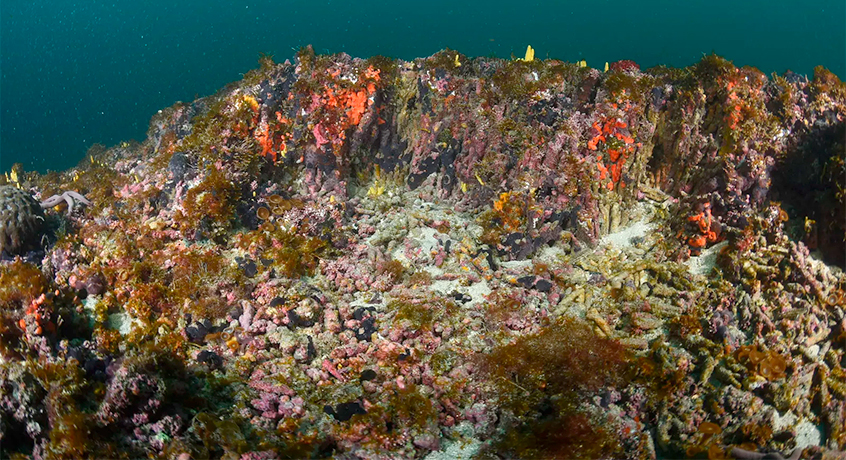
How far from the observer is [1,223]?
8305mm

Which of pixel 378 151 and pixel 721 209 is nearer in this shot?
pixel 721 209

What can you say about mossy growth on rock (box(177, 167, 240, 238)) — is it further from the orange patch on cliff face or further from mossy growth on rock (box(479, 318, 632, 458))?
mossy growth on rock (box(479, 318, 632, 458))

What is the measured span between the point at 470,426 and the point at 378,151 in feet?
22.4

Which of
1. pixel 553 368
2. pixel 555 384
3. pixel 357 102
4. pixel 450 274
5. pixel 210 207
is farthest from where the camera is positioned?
pixel 357 102

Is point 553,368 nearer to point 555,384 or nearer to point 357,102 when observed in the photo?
point 555,384

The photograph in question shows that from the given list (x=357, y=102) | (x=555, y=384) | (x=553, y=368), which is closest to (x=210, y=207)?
(x=357, y=102)

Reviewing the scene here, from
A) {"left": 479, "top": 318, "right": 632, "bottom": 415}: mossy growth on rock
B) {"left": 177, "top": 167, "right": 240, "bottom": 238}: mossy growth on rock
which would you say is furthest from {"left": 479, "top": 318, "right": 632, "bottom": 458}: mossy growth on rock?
{"left": 177, "top": 167, "right": 240, "bottom": 238}: mossy growth on rock

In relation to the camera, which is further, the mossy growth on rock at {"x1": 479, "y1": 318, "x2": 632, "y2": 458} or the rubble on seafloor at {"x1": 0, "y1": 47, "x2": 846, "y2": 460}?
the rubble on seafloor at {"x1": 0, "y1": 47, "x2": 846, "y2": 460}

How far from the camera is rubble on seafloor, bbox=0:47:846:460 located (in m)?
5.43

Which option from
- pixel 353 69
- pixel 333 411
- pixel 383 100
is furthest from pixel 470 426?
pixel 353 69

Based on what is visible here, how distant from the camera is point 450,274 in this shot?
8.02 metres

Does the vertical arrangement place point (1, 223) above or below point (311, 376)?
above

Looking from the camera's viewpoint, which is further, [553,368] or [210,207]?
[210,207]

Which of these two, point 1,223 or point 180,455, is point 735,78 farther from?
point 1,223
